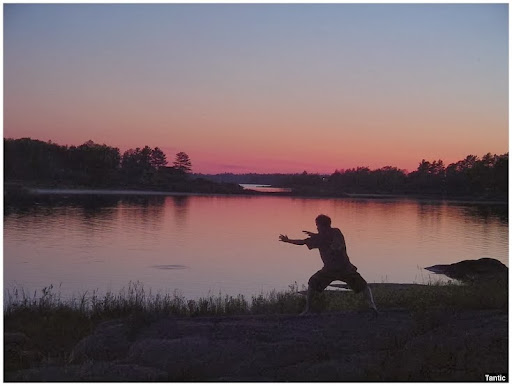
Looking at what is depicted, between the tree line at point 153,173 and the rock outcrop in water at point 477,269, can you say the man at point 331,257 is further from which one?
the tree line at point 153,173

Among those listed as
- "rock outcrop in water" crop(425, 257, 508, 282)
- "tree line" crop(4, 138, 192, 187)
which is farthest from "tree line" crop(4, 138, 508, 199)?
"rock outcrop in water" crop(425, 257, 508, 282)

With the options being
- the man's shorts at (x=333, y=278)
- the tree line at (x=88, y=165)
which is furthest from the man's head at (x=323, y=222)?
the tree line at (x=88, y=165)

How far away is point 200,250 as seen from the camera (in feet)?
125

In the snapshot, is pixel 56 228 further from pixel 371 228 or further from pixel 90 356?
pixel 90 356

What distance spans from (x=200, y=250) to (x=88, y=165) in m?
98.2

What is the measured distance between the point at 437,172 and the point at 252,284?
143785mm

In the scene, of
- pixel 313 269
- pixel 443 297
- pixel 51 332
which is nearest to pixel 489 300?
pixel 443 297

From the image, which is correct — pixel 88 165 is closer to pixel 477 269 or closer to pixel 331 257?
pixel 477 269

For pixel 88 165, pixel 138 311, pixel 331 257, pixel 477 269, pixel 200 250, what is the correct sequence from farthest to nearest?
pixel 88 165 → pixel 200 250 → pixel 477 269 → pixel 138 311 → pixel 331 257

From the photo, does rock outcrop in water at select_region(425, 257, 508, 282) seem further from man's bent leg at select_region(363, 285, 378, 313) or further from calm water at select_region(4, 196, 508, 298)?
man's bent leg at select_region(363, 285, 378, 313)

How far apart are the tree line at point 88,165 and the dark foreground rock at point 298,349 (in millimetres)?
107037

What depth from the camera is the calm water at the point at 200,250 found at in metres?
26.0

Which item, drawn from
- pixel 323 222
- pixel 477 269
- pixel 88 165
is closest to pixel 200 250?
pixel 477 269

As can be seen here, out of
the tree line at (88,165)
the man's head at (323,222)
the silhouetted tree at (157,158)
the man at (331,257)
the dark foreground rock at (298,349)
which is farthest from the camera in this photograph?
the silhouetted tree at (157,158)
